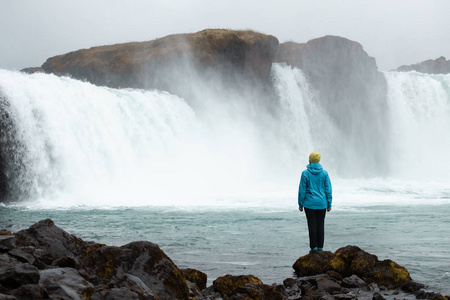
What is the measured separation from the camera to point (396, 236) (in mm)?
13086

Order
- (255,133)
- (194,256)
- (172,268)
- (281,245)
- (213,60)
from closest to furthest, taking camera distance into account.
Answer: (172,268), (194,256), (281,245), (213,60), (255,133)

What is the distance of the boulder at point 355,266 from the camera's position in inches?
315

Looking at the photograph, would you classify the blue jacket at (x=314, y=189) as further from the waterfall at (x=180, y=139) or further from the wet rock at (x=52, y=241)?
the waterfall at (x=180, y=139)

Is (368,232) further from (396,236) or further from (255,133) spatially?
(255,133)

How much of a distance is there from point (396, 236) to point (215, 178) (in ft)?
69.4

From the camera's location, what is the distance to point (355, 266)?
27.2 ft

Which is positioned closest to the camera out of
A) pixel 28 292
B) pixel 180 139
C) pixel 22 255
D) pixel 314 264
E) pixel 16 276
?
pixel 28 292

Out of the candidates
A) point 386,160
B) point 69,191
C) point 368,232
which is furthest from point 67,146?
point 386,160

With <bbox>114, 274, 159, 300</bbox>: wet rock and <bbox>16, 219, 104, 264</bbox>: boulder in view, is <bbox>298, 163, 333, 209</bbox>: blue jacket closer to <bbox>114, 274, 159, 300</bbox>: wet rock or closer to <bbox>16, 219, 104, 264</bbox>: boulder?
<bbox>16, 219, 104, 264</bbox>: boulder

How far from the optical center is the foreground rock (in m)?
4.77

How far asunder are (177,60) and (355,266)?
32.9 m

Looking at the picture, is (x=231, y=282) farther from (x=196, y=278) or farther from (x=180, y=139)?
(x=180, y=139)

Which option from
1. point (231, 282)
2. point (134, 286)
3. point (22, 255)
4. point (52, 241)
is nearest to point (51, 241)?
point (52, 241)

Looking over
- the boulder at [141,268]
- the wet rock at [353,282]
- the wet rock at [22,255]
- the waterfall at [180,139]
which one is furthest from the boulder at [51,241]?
the waterfall at [180,139]
